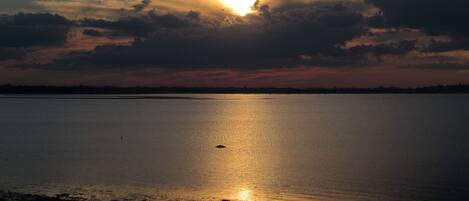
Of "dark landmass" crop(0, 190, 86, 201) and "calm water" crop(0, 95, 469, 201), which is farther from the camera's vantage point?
"calm water" crop(0, 95, 469, 201)

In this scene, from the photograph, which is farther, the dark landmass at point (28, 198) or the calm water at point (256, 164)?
the calm water at point (256, 164)

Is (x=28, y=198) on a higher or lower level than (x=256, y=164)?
higher

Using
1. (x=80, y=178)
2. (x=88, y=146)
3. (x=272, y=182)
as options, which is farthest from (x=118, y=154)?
(x=272, y=182)

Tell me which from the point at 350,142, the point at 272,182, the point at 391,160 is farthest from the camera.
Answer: the point at 350,142

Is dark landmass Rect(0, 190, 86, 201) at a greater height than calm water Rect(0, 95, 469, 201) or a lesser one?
greater

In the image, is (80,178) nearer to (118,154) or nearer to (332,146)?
(118,154)

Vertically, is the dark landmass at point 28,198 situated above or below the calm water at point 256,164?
above

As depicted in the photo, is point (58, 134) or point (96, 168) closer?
point (96, 168)

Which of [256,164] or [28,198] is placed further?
[256,164]

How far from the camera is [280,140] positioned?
65188mm

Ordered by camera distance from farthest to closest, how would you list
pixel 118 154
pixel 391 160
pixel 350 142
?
pixel 350 142
pixel 118 154
pixel 391 160

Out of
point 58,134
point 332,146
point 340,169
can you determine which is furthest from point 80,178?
point 58,134

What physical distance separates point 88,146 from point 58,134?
1768 centimetres

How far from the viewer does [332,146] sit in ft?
187
